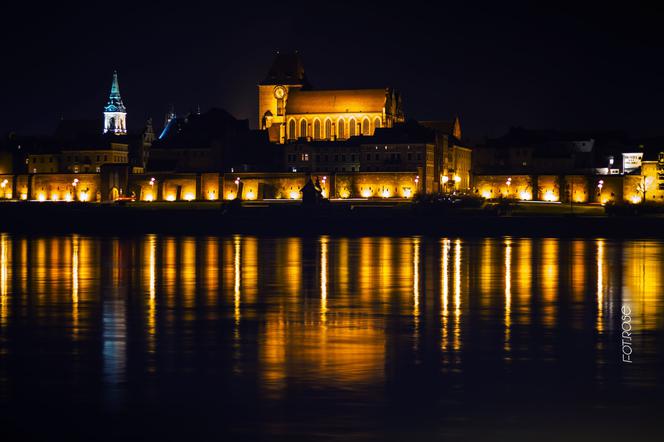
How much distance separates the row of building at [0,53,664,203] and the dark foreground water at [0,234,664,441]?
50.9 metres

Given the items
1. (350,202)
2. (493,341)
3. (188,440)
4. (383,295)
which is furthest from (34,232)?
(188,440)

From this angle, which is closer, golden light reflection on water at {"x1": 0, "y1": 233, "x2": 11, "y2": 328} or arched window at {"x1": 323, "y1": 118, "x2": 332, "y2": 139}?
golden light reflection on water at {"x1": 0, "y1": 233, "x2": 11, "y2": 328}

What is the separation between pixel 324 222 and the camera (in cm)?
6216

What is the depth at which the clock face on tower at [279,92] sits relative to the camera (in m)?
117

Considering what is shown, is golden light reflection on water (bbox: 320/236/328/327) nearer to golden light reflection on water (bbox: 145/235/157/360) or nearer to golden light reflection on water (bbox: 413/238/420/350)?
golden light reflection on water (bbox: 413/238/420/350)

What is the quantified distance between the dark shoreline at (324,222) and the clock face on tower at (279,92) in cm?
4642

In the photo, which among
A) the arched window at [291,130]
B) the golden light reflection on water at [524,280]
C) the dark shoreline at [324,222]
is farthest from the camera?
the arched window at [291,130]

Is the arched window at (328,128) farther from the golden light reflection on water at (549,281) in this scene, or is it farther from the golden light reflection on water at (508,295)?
the golden light reflection on water at (508,295)

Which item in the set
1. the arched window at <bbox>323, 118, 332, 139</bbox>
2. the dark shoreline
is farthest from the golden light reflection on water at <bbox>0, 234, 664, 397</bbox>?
the arched window at <bbox>323, 118, 332, 139</bbox>

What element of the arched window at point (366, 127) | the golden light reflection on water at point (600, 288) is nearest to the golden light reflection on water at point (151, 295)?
the golden light reflection on water at point (600, 288)

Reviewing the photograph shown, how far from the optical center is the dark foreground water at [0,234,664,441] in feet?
46.1

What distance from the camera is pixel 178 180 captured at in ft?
295

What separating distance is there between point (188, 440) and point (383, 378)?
13.3ft

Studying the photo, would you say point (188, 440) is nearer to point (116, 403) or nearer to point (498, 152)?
point (116, 403)
